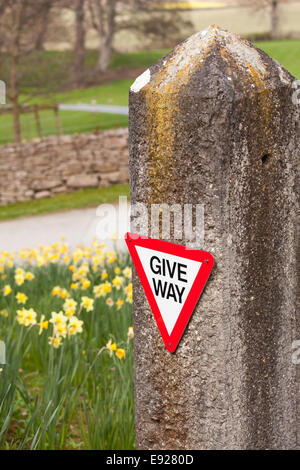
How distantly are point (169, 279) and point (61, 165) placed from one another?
9871mm

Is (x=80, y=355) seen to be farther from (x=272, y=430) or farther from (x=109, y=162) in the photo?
(x=109, y=162)

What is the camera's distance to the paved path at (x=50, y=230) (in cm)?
777

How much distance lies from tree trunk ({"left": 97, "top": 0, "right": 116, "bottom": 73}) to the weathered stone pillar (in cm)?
2274

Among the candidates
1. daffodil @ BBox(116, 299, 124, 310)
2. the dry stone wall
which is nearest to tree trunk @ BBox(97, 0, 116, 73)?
the dry stone wall

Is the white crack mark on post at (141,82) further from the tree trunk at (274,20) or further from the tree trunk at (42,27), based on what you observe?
the tree trunk at (274,20)

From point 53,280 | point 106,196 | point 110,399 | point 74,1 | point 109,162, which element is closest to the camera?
point 110,399

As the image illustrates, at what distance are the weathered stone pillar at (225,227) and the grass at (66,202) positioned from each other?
8.22 metres

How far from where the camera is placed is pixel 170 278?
A: 6.05 ft

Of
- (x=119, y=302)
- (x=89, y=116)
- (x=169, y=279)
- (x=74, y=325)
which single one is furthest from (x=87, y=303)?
(x=89, y=116)

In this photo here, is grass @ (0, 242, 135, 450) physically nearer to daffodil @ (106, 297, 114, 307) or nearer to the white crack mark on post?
daffodil @ (106, 297, 114, 307)

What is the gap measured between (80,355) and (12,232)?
18.4 ft

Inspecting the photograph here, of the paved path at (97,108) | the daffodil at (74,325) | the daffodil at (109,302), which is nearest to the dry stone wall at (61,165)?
the daffodil at (109,302)
